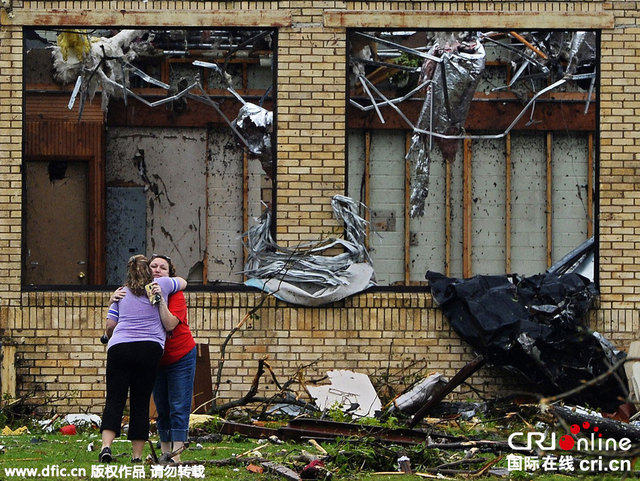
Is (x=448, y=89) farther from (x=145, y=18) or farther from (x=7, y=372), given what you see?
(x=7, y=372)

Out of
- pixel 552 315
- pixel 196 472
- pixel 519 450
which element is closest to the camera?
pixel 196 472

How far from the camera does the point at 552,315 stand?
11.1 metres

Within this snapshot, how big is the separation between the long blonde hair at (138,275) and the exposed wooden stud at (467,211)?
10.2 meters

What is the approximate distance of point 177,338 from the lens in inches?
308

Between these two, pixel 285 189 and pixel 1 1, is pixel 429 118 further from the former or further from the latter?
pixel 1 1

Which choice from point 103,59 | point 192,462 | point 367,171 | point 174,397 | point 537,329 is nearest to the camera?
point 192,462

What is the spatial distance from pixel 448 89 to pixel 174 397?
6.37 metres

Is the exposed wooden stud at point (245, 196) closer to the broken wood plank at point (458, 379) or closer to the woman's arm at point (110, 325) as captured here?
the broken wood plank at point (458, 379)

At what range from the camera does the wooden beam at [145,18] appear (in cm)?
1141

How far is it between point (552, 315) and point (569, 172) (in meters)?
6.98

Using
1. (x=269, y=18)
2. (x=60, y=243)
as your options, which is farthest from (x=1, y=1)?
(x=60, y=243)

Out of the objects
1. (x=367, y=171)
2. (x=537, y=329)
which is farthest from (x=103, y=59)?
(x=537, y=329)

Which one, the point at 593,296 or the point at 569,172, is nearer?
the point at 593,296

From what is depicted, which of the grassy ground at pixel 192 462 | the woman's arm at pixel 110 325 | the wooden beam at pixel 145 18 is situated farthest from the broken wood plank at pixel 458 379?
the wooden beam at pixel 145 18
